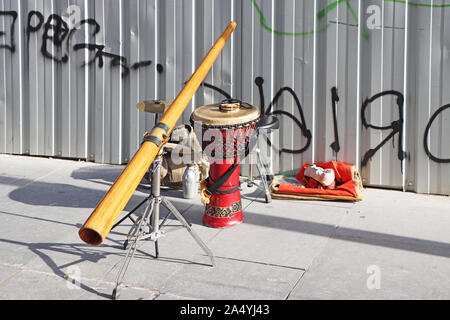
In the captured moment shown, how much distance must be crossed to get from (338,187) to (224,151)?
1.66 metres

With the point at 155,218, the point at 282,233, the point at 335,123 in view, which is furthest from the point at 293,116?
the point at 155,218

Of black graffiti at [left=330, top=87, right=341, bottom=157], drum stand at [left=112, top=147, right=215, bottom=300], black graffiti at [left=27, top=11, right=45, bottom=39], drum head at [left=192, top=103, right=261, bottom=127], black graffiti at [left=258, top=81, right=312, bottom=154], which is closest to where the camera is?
drum stand at [left=112, top=147, right=215, bottom=300]

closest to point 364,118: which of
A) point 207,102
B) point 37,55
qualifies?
point 207,102

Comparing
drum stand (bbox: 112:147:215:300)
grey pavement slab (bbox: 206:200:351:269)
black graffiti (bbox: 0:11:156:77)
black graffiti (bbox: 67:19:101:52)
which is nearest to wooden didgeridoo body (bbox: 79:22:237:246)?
drum stand (bbox: 112:147:215:300)

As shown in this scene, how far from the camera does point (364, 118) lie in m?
7.73

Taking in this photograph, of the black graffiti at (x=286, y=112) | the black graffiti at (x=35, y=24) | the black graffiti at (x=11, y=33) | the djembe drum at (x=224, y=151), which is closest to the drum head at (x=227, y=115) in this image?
the djembe drum at (x=224, y=151)

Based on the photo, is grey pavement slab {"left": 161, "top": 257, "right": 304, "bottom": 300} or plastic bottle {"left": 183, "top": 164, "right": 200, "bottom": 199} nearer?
grey pavement slab {"left": 161, "top": 257, "right": 304, "bottom": 300}

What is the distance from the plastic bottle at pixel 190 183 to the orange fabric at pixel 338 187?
97 centimetres

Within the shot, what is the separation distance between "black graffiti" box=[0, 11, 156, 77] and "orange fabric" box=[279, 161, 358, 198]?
2543mm

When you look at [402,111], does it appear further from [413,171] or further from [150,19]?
[150,19]

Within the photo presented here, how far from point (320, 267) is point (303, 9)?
3404 mm

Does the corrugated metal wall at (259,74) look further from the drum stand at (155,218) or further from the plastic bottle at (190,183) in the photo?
the drum stand at (155,218)

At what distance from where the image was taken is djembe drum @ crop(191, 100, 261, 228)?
21.3 feet

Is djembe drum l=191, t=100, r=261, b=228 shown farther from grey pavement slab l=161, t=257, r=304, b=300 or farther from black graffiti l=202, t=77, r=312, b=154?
black graffiti l=202, t=77, r=312, b=154
